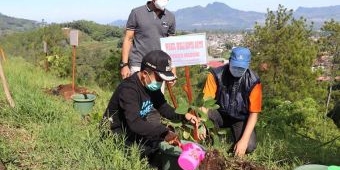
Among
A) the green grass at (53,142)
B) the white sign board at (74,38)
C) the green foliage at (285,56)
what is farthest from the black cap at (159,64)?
the green foliage at (285,56)

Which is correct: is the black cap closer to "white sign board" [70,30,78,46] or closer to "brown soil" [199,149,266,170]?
"brown soil" [199,149,266,170]

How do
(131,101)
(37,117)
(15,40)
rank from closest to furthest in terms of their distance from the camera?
(131,101) → (37,117) → (15,40)

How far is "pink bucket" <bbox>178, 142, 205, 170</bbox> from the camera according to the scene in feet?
7.79

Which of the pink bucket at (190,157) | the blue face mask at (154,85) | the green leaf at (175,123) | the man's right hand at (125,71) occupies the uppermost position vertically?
the blue face mask at (154,85)

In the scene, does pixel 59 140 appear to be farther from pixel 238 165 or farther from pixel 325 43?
pixel 325 43

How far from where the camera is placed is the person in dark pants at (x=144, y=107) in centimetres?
283

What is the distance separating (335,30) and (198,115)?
22124mm

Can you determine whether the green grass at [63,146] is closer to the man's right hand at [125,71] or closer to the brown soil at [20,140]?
the brown soil at [20,140]

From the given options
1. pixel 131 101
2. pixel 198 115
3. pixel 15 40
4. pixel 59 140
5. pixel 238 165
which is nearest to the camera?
pixel 238 165

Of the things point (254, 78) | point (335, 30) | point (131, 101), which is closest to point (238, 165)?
point (131, 101)

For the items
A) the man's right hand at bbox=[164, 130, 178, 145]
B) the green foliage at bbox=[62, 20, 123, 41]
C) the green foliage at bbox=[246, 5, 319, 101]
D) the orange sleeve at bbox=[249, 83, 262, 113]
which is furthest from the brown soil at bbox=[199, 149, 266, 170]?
the green foliage at bbox=[62, 20, 123, 41]

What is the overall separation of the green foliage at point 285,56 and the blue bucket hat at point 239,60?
1910cm

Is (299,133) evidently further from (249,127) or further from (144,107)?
(144,107)

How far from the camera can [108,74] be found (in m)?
21.0
